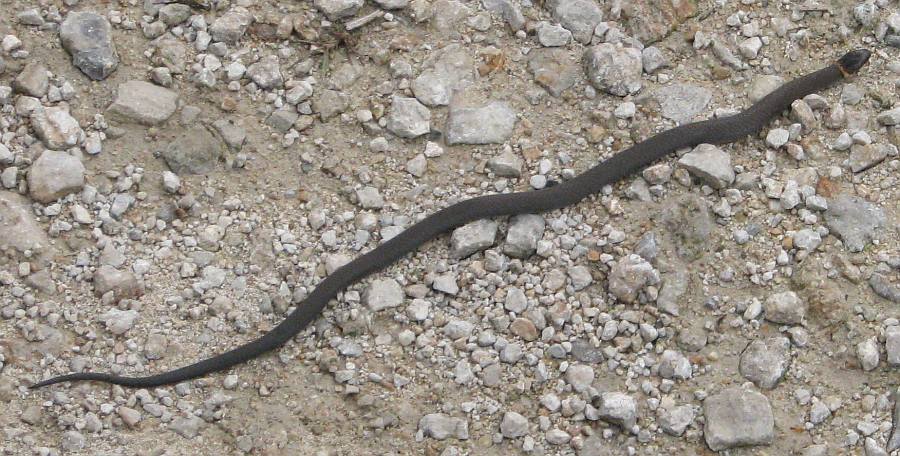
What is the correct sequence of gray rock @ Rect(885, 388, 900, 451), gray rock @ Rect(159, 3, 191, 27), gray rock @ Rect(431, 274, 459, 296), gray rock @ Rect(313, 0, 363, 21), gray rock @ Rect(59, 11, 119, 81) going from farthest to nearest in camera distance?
gray rock @ Rect(313, 0, 363, 21)
gray rock @ Rect(159, 3, 191, 27)
gray rock @ Rect(59, 11, 119, 81)
gray rock @ Rect(431, 274, 459, 296)
gray rock @ Rect(885, 388, 900, 451)

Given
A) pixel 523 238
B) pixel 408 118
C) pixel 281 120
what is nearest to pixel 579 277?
pixel 523 238

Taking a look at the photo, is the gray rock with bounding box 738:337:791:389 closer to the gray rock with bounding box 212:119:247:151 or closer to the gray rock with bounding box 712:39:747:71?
the gray rock with bounding box 712:39:747:71

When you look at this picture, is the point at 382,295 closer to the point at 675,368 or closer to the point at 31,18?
the point at 675,368

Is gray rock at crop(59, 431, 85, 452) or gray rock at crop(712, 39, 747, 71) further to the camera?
gray rock at crop(712, 39, 747, 71)

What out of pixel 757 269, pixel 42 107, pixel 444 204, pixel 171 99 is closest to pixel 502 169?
pixel 444 204

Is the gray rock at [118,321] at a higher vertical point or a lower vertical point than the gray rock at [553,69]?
lower

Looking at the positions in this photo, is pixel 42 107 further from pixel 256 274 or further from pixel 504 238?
pixel 504 238

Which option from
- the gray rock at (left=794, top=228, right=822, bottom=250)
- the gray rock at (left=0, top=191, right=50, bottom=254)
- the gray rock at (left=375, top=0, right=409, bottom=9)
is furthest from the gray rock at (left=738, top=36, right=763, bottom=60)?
the gray rock at (left=0, top=191, right=50, bottom=254)

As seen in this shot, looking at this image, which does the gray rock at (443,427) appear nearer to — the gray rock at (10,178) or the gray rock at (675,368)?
the gray rock at (675,368)

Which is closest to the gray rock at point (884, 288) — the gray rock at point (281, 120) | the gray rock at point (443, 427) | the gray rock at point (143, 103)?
the gray rock at point (443, 427)
